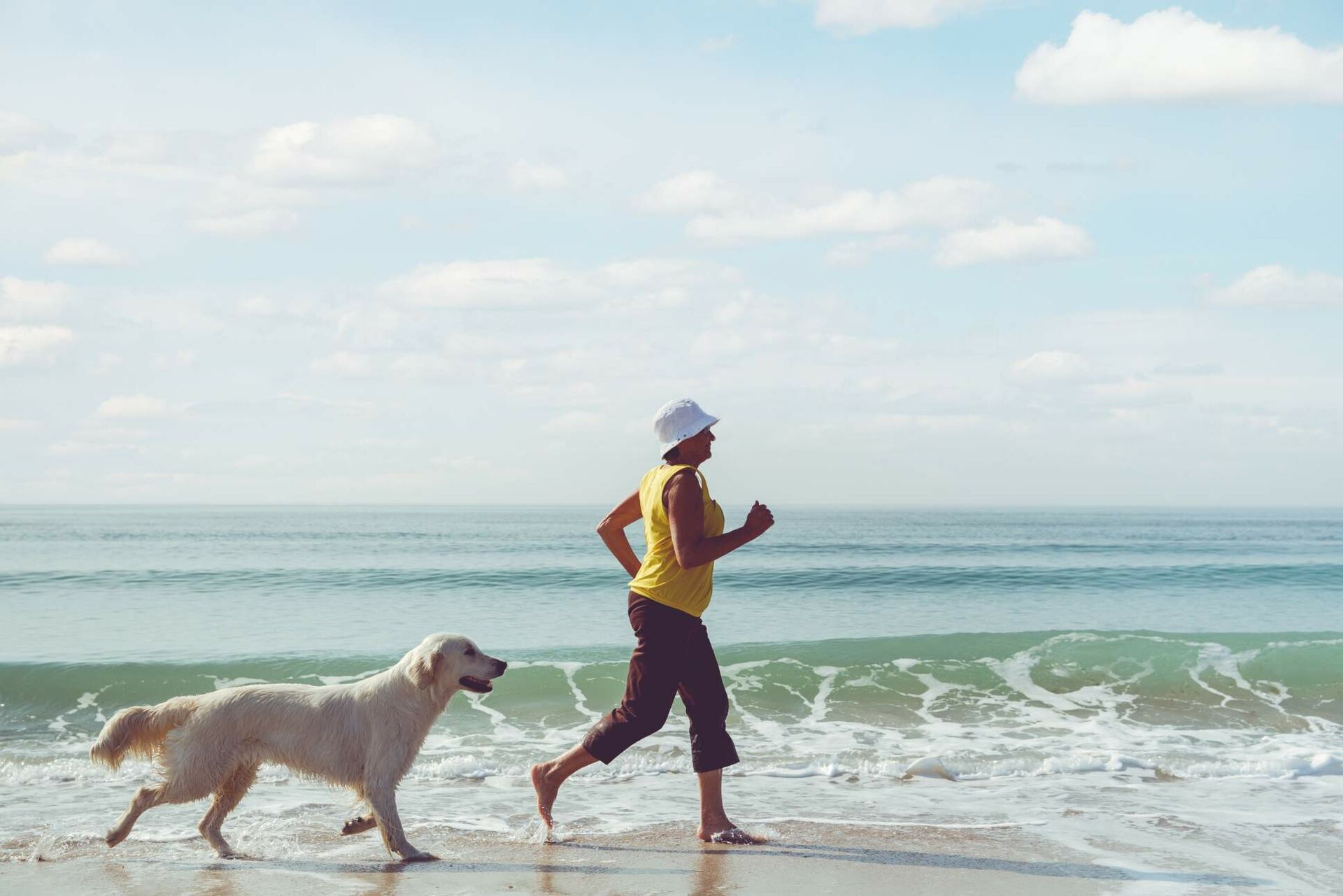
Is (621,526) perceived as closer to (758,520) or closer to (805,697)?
(758,520)

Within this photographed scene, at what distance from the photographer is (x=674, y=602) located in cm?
519

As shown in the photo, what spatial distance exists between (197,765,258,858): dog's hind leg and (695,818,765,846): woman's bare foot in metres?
2.18

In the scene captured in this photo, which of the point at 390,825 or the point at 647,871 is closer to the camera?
the point at 647,871

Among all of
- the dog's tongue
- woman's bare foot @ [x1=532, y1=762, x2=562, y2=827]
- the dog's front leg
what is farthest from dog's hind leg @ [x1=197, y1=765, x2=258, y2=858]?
woman's bare foot @ [x1=532, y1=762, x2=562, y2=827]

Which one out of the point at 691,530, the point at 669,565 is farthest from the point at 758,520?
the point at 669,565

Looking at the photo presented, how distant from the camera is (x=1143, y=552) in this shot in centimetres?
3369

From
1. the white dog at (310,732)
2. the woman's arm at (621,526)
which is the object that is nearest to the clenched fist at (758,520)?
the woman's arm at (621,526)

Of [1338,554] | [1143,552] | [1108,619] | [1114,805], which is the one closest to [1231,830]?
[1114,805]

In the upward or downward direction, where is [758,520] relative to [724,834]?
upward

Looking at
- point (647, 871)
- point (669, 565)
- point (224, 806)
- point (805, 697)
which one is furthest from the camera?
point (805, 697)

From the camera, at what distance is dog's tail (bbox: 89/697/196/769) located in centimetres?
A: 531

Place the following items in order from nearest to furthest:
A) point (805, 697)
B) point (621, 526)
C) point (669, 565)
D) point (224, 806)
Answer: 1. point (669, 565)
2. point (224, 806)
3. point (621, 526)
4. point (805, 697)

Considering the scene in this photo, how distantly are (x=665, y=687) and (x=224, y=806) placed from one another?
7.28 ft

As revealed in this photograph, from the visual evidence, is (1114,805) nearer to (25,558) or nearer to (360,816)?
(360,816)
